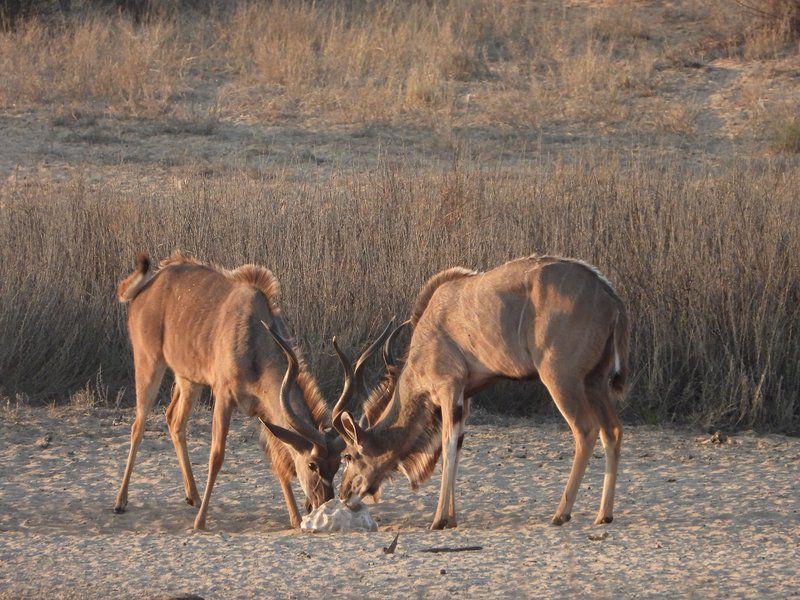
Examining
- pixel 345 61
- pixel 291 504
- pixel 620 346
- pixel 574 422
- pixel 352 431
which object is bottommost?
pixel 291 504

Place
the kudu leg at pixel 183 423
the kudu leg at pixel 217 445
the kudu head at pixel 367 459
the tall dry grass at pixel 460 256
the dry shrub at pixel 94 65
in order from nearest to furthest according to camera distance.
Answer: the kudu leg at pixel 217 445
the kudu head at pixel 367 459
the kudu leg at pixel 183 423
the tall dry grass at pixel 460 256
the dry shrub at pixel 94 65

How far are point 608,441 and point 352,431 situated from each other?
1.35 meters

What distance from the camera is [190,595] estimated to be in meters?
5.37

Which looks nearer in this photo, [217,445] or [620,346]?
[620,346]

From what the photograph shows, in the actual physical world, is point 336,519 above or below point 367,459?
below

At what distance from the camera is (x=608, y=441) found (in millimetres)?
6703


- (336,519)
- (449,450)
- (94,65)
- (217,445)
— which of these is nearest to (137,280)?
(217,445)

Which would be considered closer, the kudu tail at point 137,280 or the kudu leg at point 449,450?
the kudu leg at point 449,450

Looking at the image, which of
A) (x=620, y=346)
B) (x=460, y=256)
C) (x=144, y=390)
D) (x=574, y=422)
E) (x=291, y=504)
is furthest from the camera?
(x=460, y=256)

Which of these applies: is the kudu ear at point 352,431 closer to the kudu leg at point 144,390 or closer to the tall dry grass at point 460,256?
the kudu leg at point 144,390

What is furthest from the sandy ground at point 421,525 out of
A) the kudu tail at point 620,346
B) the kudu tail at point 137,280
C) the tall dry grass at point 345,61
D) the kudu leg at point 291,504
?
the tall dry grass at point 345,61

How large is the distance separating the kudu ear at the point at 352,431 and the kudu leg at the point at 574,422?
41.1 inches

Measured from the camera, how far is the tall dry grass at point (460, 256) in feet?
29.8

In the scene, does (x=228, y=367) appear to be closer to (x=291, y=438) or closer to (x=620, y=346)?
(x=291, y=438)
